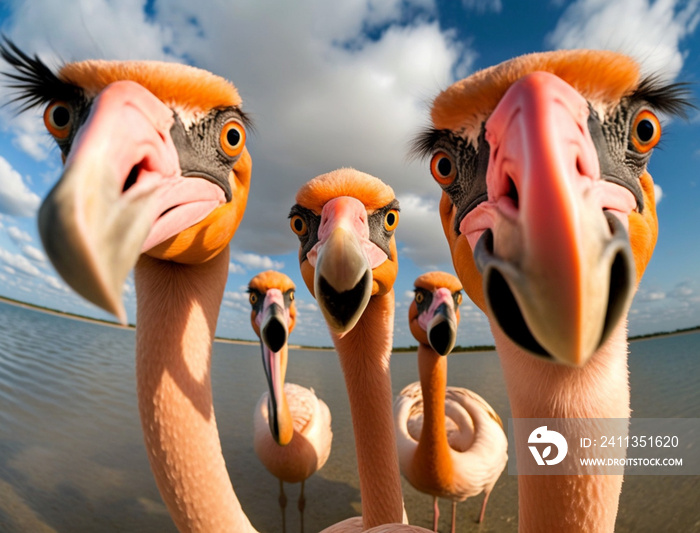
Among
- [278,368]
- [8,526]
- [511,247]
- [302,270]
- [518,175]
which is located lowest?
[8,526]

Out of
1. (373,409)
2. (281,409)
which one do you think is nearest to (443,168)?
(373,409)

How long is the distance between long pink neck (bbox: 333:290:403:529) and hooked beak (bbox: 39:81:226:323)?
5.85 feet

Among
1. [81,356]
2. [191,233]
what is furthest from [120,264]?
[81,356]

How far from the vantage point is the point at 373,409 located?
2799 mm

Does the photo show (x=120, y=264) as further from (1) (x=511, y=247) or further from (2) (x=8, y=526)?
(2) (x=8, y=526)

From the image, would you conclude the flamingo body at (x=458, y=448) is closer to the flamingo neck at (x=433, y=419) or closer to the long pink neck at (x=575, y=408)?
the flamingo neck at (x=433, y=419)

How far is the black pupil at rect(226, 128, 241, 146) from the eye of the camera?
1.94 m

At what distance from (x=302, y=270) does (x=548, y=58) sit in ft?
6.39

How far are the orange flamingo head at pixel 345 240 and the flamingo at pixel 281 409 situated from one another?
1667 mm

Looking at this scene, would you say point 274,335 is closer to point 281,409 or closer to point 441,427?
point 281,409

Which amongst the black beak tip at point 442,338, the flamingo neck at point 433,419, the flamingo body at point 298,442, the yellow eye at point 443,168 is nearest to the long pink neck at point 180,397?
the yellow eye at point 443,168

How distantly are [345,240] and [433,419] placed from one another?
329 centimetres

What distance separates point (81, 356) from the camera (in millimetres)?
25594

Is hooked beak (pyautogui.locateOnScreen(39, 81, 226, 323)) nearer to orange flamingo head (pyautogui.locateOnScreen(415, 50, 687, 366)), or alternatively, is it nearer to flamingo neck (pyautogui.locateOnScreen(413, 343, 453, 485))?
orange flamingo head (pyautogui.locateOnScreen(415, 50, 687, 366))
